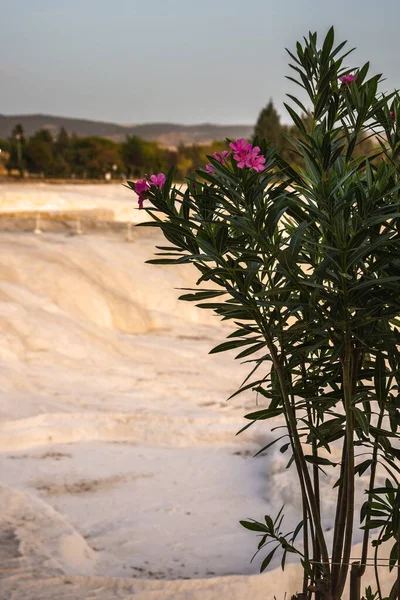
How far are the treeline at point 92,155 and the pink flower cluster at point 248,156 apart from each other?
42.3m

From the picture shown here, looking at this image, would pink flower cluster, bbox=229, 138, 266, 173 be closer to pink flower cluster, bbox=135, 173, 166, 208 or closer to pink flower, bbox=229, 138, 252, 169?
pink flower, bbox=229, 138, 252, 169

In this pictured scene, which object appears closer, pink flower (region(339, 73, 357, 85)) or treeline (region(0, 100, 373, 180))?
pink flower (region(339, 73, 357, 85))

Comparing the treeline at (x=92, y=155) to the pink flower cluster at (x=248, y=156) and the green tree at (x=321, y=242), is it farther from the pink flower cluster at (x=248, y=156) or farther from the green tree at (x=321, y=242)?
the pink flower cluster at (x=248, y=156)

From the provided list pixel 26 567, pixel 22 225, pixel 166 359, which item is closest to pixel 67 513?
pixel 26 567

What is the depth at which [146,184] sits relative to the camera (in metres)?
2.48

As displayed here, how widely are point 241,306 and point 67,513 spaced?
5.14 m

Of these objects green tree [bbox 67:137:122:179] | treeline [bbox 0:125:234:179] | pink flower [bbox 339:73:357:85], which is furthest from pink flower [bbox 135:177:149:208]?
green tree [bbox 67:137:122:179]

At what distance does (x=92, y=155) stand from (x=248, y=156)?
56.2 m

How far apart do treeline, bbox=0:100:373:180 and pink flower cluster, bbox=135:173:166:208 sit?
42212 millimetres

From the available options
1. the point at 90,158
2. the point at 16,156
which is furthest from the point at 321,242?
the point at 90,158

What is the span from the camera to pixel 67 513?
23.4ft

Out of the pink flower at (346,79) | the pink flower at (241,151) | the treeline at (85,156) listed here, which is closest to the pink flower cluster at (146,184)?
the pink flower at (241,151)

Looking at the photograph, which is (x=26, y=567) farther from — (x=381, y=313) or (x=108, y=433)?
(x=108, y=433)

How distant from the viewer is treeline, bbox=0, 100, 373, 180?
5100 centimetres
